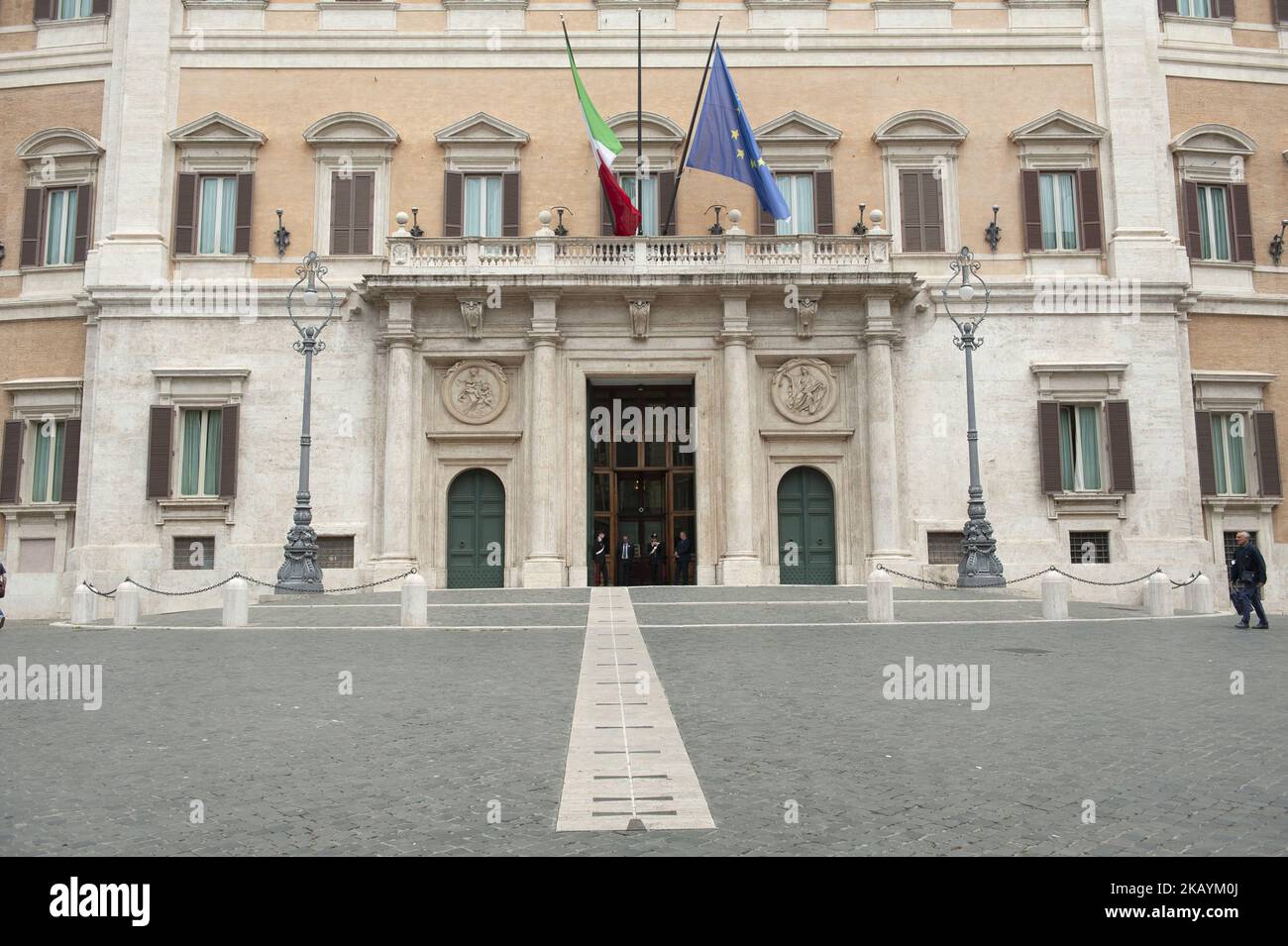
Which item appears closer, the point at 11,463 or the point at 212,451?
the point at 212,451

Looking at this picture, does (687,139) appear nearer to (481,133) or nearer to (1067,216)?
(481,133)

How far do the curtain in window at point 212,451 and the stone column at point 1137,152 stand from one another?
22960mm

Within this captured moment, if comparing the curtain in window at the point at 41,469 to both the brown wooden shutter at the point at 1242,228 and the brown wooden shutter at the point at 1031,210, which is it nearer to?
the brown wooden shutter at the point at 1031,210

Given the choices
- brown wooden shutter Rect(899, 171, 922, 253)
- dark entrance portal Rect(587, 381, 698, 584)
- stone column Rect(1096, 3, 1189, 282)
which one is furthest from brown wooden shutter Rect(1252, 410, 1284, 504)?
dark entrance portal Rect(587, 381, 698, 584)

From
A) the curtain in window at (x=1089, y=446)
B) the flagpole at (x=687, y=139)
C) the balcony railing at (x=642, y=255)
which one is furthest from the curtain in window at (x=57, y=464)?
the curtain in window at (x=1089, y=446)

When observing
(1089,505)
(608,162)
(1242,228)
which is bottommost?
(1089,505)

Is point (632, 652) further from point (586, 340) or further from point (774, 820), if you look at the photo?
point (586, 340)

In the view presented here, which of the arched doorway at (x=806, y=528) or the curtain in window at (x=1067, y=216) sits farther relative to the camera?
the curtain in window at (x=1067, y=216)

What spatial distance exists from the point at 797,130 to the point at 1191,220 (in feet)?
34.7

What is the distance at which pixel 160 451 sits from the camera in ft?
77.7

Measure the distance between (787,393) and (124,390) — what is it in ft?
54.2

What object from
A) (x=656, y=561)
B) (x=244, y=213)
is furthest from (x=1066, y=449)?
(x=244, y=213)

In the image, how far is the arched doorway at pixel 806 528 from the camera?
24.3 metres

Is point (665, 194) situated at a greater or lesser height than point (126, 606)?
greater
